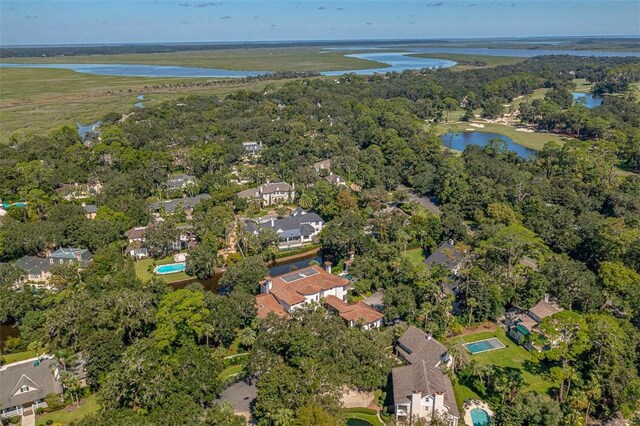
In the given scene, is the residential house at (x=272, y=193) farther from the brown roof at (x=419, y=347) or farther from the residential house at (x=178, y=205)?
the brown roof at (x=419, y=347)

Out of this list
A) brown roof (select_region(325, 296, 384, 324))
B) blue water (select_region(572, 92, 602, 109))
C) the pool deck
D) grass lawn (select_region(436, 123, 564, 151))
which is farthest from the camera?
blue water (select_region(572, 92, 602, 109))

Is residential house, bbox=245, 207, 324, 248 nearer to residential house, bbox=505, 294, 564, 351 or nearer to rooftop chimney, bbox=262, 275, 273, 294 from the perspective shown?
rooftop chimney, bbox=262, 275, 273, 294

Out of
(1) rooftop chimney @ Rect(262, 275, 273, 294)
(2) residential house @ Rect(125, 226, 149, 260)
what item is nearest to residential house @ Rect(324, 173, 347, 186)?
(2) residential house @ Rect(125, 226, 149, 260)

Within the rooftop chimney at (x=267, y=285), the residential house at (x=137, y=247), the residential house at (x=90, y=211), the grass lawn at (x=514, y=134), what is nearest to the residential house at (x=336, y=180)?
the residential house at (x=137, y=247)

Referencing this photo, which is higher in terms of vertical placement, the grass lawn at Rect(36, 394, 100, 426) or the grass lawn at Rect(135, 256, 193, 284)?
the grass lawn at Rect(135, 256, 193, 284)

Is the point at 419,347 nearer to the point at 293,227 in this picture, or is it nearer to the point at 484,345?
the point at 484,345

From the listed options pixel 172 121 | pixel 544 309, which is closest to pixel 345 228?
pixel 544 309
